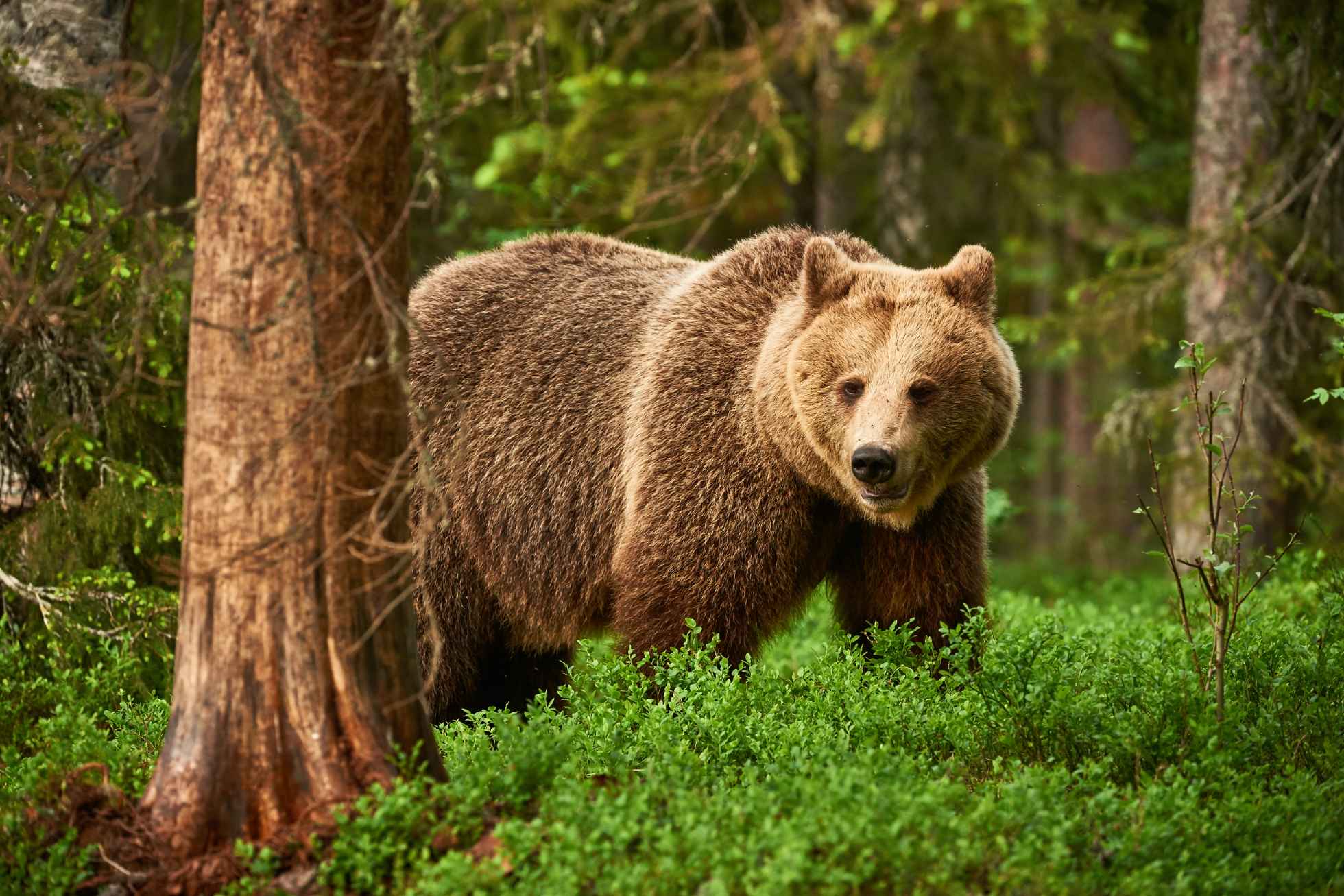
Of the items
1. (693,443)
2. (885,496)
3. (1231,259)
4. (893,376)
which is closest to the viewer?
(885,496)

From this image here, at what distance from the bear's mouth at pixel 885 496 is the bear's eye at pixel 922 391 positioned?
0.38 m

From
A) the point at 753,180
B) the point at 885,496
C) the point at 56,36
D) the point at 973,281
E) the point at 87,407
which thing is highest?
the point at 56,36

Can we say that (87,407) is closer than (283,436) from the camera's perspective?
No

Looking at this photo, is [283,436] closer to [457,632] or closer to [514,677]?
[457,632]

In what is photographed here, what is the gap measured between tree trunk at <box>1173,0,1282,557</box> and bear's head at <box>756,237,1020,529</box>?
156 inches

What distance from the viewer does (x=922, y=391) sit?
18.7ft

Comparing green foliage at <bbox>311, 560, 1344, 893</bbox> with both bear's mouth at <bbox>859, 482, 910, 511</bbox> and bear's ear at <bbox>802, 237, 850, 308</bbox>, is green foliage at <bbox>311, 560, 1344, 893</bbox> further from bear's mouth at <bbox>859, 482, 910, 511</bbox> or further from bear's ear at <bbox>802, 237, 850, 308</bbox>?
bear's ear at <bbox>802, 237, 850, 308</bbox>

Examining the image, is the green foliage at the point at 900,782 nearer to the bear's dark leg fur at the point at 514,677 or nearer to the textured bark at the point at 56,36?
the bear's dark leg fur at the point at 514,677

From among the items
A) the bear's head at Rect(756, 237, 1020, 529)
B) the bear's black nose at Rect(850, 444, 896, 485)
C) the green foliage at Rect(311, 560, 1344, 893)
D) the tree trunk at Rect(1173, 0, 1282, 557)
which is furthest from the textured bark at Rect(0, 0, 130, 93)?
the tree trunk at Rect(1173, 0, 1282, 557)

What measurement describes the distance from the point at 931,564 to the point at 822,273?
1.38 metres

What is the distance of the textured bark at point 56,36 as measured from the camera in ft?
22.0

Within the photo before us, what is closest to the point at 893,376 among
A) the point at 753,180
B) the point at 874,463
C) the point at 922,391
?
the point at 922,391

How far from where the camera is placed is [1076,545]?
18.5m

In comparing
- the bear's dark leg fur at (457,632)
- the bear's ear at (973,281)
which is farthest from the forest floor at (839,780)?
the bear's ear at (973,281)
